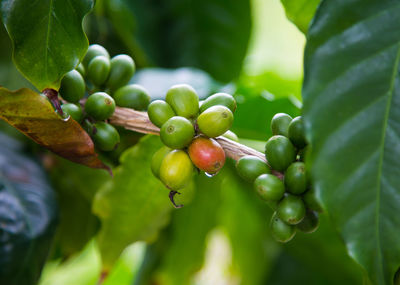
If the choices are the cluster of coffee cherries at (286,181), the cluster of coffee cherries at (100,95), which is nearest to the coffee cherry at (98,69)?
the cluster of coffee cherries at (100,95)

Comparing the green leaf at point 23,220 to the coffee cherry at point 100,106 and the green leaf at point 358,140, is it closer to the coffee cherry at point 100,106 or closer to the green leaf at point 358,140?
the coffee cherry at point 100,106

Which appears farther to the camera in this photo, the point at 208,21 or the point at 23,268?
the point at 208,21

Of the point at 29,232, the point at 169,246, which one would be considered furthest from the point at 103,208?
the point at 169,246

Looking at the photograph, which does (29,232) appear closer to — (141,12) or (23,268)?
(23,268)

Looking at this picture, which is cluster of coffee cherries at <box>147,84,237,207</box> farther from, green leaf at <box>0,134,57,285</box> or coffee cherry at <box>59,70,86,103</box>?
green leaf at <box>0,134,57,285</box>

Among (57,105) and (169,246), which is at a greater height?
(57,105)

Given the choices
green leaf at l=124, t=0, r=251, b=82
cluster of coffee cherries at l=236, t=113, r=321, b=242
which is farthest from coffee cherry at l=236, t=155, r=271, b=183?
green leaf at l=124, t=0, r=251, b=82
